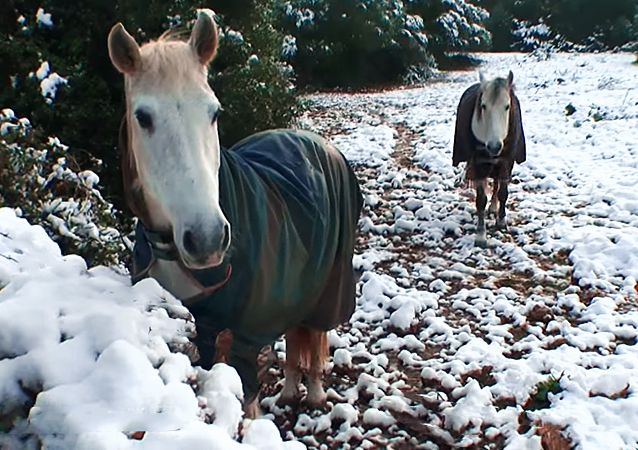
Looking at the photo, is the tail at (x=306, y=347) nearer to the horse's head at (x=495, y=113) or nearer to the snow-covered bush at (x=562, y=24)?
the horse's head at (x=495, y=113)

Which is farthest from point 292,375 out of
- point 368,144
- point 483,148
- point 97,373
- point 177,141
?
point 368,144

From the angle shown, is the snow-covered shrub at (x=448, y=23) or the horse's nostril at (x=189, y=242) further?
the snow-covered shrub at (x=448, y=23)

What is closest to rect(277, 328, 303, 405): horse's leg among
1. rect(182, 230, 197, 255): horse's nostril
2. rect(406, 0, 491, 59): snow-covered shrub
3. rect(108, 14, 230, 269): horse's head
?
rect(108, 14, 230, 269): horse's head

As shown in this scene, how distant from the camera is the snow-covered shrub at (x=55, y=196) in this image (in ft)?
7.99


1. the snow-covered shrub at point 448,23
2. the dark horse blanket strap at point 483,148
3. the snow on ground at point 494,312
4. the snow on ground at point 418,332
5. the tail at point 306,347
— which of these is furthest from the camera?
the snow-covered shrub at point 448,23

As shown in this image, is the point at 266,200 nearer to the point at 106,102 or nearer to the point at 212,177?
the point at 212,177

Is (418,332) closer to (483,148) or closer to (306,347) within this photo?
(306,347)

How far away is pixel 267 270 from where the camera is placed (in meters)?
2.00

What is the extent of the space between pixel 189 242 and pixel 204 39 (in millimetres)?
740

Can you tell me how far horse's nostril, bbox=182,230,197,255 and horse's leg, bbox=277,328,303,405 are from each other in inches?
56.5

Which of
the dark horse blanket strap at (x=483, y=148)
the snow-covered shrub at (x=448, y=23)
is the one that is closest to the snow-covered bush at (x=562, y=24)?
the snow-covered shrub at (x=448, y=23)

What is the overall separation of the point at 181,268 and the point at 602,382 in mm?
2267

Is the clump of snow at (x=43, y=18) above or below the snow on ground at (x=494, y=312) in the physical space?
above

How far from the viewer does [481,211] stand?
5074 mm
